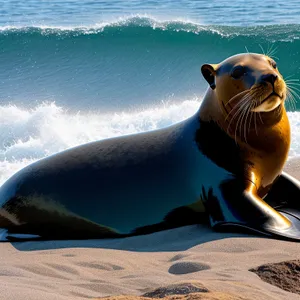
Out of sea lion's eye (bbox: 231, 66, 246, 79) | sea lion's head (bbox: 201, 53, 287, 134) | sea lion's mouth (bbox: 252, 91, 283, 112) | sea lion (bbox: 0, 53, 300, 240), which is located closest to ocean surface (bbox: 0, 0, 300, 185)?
sea lion (bbox: 0, 53, 300, 240)

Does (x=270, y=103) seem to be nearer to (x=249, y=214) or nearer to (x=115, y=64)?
(x=249, y=214)

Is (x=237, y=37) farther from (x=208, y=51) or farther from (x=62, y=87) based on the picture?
(x=62, y=87)

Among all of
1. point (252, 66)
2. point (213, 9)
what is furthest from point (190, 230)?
point (213, 9)

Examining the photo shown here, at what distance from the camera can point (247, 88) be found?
7.20 m

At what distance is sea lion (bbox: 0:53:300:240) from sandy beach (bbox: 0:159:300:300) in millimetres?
259

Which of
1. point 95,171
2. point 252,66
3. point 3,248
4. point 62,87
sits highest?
point 252,66

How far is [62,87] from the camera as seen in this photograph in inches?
848

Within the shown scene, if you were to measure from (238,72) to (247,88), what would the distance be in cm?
20

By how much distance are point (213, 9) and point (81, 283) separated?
25929mm

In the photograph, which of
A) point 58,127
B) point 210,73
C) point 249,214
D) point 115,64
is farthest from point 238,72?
point 115,64

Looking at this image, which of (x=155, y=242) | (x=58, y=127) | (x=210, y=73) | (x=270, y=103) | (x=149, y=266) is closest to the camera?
(x=149, y=266)

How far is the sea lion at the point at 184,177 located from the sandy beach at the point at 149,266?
259 mm

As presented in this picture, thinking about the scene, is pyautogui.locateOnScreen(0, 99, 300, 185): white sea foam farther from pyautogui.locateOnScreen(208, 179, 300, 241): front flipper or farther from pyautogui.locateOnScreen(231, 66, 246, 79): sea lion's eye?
pyautogui.locateOnScreen(208, 179, 300, 241): front flipper

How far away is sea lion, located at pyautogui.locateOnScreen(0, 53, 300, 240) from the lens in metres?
7.25
